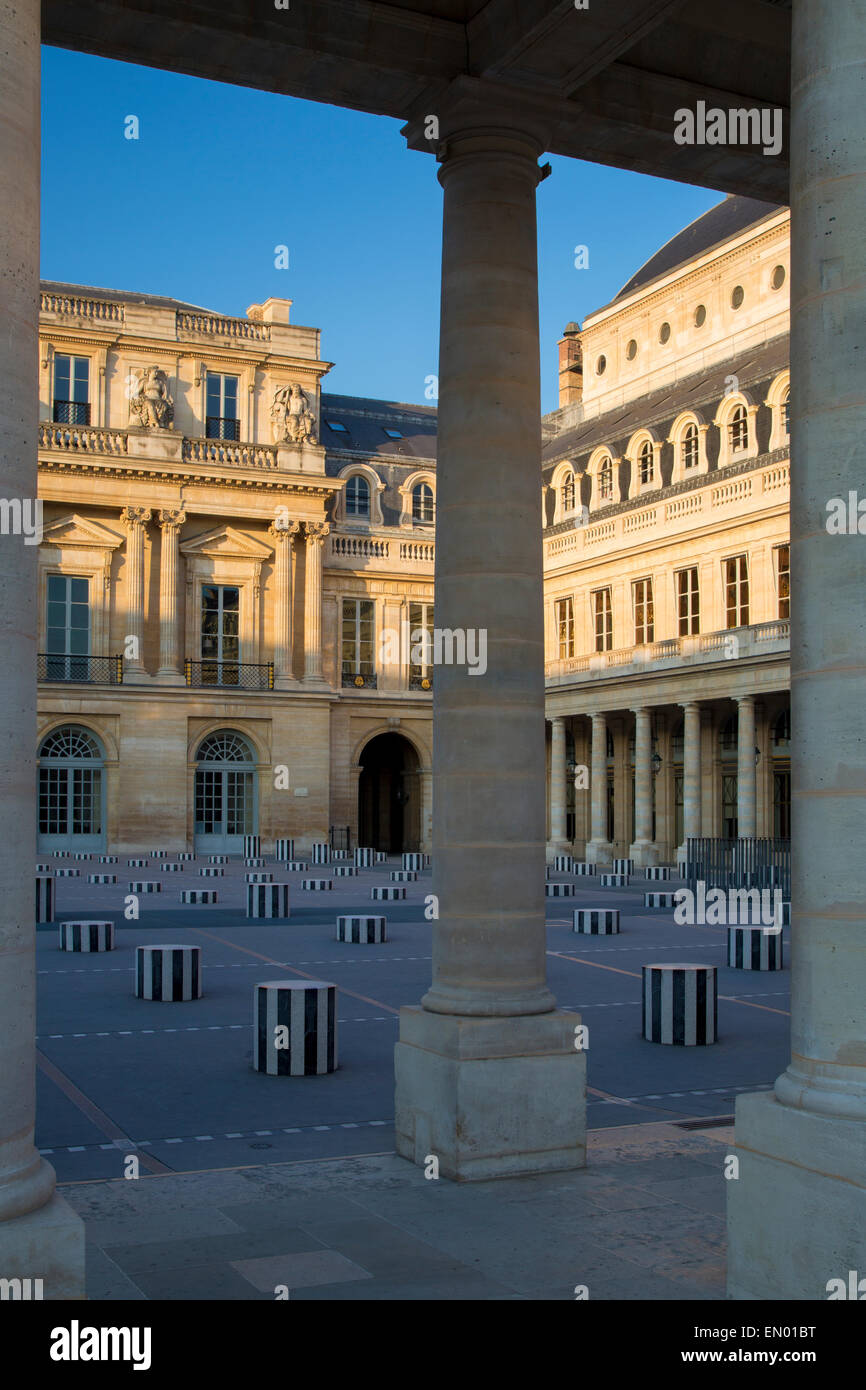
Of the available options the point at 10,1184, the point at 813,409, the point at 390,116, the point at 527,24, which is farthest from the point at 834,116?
the point at 10,1184

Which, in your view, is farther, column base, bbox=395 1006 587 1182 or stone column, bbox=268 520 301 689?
stone column, bbox=268 520 301 689

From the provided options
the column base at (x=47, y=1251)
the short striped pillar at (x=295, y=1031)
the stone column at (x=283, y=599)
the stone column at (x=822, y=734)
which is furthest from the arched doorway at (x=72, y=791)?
the stone column at (x=822, y=734)

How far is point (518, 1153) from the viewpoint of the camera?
336 inches

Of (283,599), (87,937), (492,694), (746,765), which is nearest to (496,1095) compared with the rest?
(492,694)

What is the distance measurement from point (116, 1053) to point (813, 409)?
31.5 feet

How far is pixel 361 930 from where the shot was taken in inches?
899

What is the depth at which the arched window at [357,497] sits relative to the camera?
61500 millimetres

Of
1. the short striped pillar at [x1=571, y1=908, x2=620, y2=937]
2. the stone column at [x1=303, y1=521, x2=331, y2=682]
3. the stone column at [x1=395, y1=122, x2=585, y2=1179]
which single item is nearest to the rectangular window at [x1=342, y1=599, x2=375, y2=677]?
the stone column at [x1=303, y1=521, x2=331, y2=682]

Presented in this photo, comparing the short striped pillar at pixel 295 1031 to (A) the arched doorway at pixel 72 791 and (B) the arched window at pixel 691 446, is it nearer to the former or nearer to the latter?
(B) the arched window at pixel 691 446

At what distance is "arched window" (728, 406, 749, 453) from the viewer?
4659cm

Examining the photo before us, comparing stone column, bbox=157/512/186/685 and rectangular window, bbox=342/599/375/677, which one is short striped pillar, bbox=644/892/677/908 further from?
rectangular window, bbox=342/599/375/677

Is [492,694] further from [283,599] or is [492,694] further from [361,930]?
[283,599]

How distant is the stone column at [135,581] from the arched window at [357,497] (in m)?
11.0

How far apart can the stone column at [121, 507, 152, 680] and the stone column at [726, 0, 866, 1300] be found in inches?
1909
